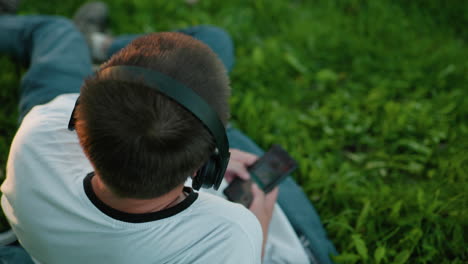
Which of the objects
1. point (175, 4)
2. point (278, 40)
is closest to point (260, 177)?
point (278, 40)

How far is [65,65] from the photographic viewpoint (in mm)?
1947

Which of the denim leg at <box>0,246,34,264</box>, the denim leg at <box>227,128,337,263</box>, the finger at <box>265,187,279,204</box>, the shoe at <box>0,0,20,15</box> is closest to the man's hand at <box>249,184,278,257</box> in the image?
the finger at <box>265,187,279,204</box>

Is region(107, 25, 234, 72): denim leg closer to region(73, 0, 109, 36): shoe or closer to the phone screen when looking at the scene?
the phone screen

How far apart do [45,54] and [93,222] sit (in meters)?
1.39

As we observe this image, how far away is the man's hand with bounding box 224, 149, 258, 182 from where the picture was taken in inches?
67.8

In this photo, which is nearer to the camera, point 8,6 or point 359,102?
point 359,102

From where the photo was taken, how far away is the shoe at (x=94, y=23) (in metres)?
2.56

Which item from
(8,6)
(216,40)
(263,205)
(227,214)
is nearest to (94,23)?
(8,6)

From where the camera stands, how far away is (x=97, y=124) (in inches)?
31.0

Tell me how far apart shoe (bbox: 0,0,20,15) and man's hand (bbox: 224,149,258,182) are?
2.12 m

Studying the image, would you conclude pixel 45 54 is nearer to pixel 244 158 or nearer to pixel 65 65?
pixel 65 65

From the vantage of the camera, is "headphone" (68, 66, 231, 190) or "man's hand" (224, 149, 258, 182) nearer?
"headphone" (68, 66, 231, 190)

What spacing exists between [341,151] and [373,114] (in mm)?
380

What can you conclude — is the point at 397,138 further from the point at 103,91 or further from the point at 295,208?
the point at 103,91
